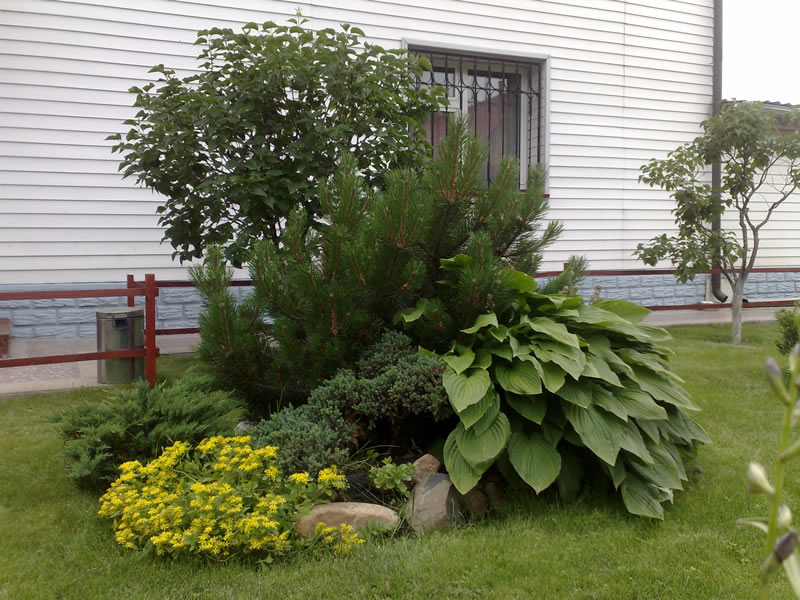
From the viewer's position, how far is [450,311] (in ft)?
12.6

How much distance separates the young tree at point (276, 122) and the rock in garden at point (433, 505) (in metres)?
2.33

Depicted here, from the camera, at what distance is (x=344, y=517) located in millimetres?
2854

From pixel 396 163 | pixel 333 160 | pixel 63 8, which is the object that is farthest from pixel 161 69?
pixel 63 8

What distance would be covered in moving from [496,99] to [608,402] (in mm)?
7387

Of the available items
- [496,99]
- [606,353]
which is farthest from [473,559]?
[496,99]

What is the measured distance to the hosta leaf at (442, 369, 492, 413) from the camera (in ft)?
9.97

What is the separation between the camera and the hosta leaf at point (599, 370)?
124 inches

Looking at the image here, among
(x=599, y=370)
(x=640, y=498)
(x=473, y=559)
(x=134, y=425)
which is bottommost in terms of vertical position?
(x=473, y=559)

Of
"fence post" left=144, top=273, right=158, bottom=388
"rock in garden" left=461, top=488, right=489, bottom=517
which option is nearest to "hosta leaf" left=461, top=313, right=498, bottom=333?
"rock in garden" left=461, top=488, right=489, bottom=517

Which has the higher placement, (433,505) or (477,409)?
(477,409)

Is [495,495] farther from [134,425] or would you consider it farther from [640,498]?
[134,425]

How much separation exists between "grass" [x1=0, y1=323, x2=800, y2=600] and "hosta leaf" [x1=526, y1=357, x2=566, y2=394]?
1.86 feet

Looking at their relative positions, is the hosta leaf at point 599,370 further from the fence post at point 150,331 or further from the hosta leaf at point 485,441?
the fence post at point 150,331

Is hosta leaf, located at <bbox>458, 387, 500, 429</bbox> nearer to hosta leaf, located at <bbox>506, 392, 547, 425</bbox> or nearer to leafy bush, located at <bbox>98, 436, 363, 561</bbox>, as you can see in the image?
hosta leaf, located at <bbox>506, 392, 547, 425</bbox>
